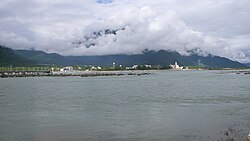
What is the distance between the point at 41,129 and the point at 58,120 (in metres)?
3.67

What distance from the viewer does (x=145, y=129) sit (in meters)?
22.4

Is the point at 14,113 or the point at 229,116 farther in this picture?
the point at 14,113

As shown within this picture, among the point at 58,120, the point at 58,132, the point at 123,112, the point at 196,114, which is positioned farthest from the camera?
the point at 123,112

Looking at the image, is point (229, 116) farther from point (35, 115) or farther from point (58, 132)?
point (35, 115)

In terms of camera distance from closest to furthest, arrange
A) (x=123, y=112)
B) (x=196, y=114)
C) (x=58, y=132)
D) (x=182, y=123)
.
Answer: (x=58, y=132)
(x=182, y=123)
(x=196, y=114)
(x=123, y=112)

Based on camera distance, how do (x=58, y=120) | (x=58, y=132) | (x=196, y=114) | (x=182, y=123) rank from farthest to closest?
1. (x=196, y=114)
2. (x=58, y=120)
3. (x=182, y=123)
4. (x=58, y=132)

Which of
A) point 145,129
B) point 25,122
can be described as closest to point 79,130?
point 145,129

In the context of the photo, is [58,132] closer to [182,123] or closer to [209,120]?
[182,123]

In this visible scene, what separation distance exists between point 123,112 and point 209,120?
852 cm

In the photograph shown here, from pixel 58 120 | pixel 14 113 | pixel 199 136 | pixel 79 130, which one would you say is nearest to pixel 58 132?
pixel 79 130

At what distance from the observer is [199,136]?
19891 mm

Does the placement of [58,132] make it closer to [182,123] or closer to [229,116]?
[182,123]

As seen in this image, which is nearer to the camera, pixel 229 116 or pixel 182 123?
pixel 182 123

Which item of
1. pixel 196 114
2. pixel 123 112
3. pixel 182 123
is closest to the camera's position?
pixel 182 123
